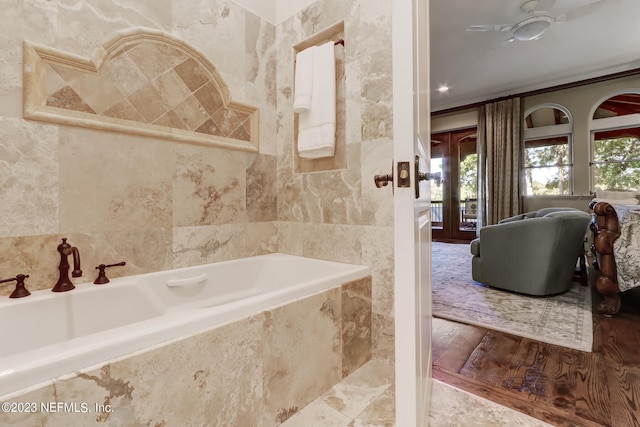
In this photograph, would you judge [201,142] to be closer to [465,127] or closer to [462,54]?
[462,54]

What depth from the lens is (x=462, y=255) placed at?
458cm

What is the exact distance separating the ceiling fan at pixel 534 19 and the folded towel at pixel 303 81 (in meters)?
2.16

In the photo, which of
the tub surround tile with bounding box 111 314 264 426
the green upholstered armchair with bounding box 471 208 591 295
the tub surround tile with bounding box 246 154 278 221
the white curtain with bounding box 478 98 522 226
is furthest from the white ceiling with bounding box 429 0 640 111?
the tub surround tile with bounding box 111 314 264 426

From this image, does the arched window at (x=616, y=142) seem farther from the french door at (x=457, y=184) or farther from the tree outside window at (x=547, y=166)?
the french door at (x=457, y=184)

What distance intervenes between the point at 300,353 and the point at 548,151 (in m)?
5.87

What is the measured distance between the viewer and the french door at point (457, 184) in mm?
5883

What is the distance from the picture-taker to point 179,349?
854 mm

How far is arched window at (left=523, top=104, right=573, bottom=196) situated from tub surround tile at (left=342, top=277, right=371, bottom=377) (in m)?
4.96

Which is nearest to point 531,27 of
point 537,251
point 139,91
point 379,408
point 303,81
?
point 537,251

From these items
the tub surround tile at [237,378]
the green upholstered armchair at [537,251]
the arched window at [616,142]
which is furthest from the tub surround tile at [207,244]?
the arched window at [616,142]

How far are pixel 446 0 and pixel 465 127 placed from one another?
11.3ft

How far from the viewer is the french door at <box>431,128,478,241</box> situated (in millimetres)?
5883

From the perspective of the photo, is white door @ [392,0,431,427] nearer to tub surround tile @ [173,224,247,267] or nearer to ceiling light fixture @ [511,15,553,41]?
tub surround tile @ [173,224,247,267]

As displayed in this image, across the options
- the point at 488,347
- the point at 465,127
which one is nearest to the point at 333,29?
the point at 488,347
